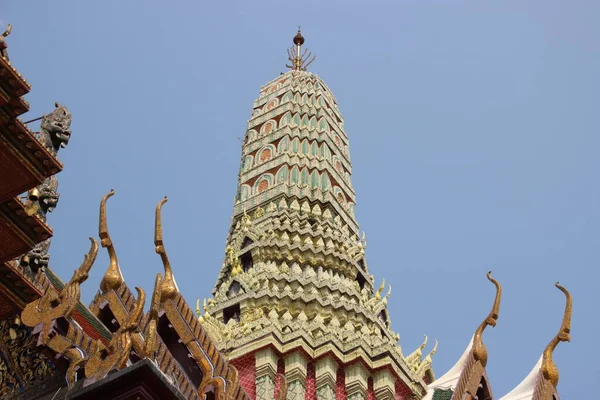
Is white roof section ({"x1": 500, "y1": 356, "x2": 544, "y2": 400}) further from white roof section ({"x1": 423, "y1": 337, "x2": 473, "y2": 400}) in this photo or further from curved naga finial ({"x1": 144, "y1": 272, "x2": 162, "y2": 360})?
curved naga finial ({"x1": 144, "y1": 272, "x2": 162, "y2": 360})

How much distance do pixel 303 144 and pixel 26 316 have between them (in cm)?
1578

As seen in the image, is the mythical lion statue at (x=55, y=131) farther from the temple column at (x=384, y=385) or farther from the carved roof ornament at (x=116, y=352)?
the temple column at (x=384, y=385)

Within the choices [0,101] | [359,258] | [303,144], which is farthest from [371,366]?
[0,101]

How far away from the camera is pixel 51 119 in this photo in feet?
33.5

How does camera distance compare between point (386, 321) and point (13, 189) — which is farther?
point (386, 321)

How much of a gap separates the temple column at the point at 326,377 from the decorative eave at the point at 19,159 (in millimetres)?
9837

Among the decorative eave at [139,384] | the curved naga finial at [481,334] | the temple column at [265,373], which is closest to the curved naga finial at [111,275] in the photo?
the decorative eave at [139,384]

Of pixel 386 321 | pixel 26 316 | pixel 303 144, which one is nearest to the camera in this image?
pixel 26 316

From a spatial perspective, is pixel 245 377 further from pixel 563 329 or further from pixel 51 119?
pixel 51 119

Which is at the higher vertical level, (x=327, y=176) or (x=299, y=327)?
(x=327, y=176)

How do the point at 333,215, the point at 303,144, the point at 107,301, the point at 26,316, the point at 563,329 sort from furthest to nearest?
the point at 303,144, the point at 333,215, the point at 563,329, the point at 107,301, the point at 26,316

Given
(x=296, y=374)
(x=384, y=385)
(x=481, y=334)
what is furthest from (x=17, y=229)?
(x=384, y=385)

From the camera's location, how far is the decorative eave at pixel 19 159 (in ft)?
28.8

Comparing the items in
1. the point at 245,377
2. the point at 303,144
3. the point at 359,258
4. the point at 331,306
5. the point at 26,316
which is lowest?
the point at 26,316
